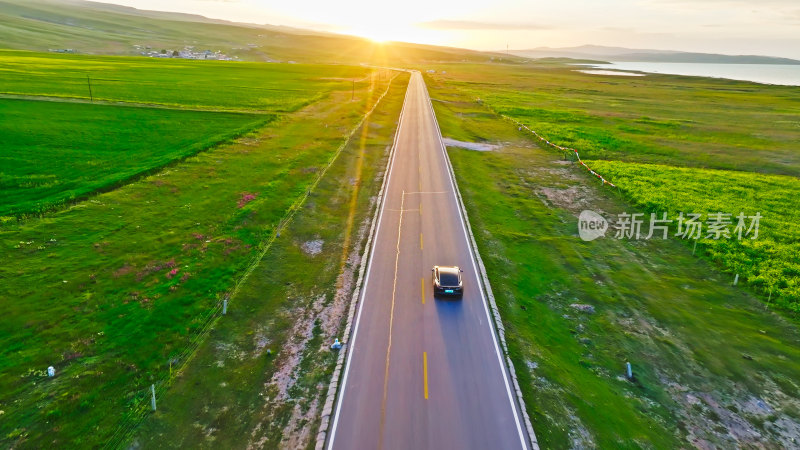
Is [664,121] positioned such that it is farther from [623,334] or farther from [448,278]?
[448,278]

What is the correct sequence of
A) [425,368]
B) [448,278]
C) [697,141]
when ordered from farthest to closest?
1. [697,141]
2. [448,278]
3. [425,368]

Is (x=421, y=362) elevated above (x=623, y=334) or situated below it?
below

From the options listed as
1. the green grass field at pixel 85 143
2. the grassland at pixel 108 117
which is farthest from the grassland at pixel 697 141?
the green grass field at pixel 85 143

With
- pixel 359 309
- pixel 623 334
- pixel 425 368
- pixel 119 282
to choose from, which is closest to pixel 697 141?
pixel 623 334

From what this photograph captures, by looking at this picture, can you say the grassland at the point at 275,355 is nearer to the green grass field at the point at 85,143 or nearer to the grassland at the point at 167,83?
the green grass field at the point at 85,143

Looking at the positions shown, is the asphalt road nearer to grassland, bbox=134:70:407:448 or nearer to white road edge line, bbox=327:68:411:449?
white road edge line, bbox=327:68:411:449

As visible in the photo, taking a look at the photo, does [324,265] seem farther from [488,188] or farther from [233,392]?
[488,188]

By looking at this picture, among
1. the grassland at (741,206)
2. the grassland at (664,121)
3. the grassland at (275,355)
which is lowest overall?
the grassland at (275,355)

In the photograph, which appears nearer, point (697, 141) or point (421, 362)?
point (421, 362)
